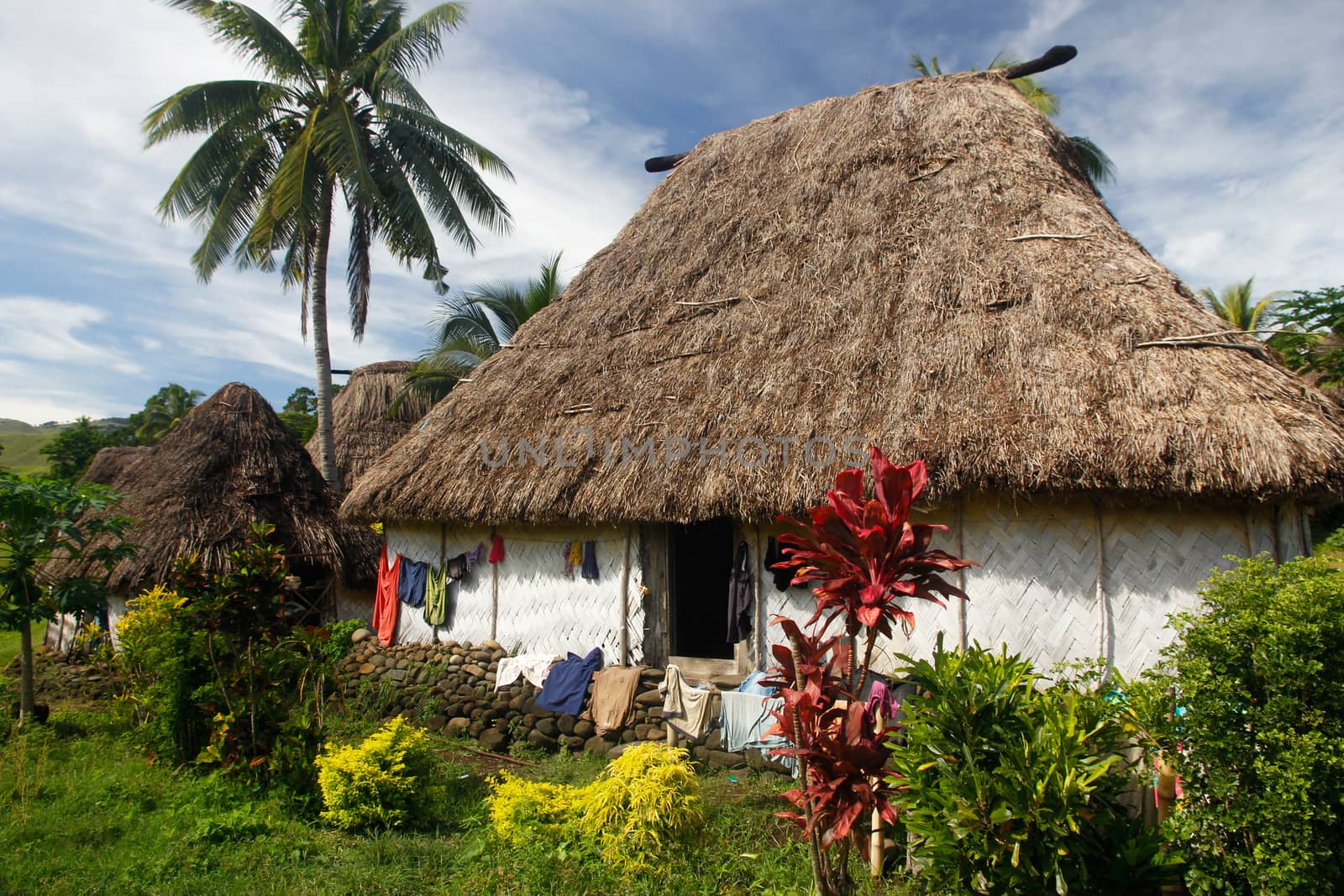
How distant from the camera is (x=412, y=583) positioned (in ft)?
29.3

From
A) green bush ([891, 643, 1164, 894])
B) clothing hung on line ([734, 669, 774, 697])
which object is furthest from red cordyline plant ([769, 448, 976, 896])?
clothing hung on line ([734, 669, 774, 697])

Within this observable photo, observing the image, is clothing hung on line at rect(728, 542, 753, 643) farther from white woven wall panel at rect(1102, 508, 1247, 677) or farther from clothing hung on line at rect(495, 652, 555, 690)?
white woven wall panel at rect(1102, 508, 1247, 677)

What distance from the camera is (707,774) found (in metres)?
6.40

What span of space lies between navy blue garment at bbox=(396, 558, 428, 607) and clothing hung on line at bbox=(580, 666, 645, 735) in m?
2.74

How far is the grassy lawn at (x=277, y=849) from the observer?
4.18 metres

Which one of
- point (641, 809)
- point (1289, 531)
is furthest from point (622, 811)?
point (1289, 531)

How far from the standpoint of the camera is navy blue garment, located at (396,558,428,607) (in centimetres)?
888

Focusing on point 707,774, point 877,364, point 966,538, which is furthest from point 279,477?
point 966,538

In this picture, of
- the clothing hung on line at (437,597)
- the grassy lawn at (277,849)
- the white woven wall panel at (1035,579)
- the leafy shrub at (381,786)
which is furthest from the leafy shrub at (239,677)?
the white woven wall panel at (1035,579)

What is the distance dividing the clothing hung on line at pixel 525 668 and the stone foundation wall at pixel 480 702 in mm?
75

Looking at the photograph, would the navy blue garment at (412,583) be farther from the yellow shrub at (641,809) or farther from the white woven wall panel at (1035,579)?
the white woven wall panel at (1035,579)

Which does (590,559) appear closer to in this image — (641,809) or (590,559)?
(590,559)

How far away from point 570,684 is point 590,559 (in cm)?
120

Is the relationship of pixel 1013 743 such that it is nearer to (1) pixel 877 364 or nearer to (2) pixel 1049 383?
(2) pixel 1049 383
